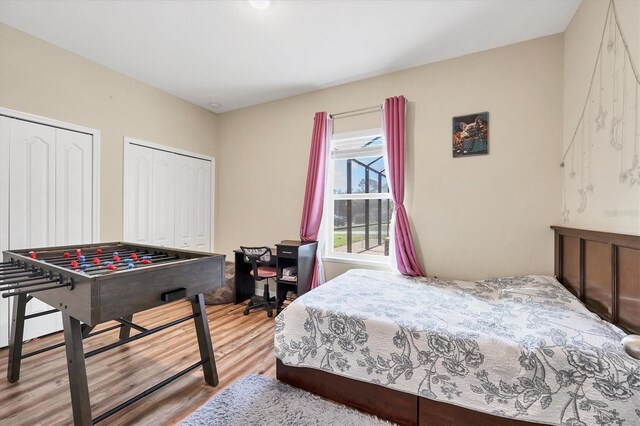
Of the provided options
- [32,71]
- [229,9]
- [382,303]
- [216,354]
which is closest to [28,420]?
[216,354]

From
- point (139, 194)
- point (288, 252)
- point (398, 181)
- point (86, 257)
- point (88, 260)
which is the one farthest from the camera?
point (139, 194)

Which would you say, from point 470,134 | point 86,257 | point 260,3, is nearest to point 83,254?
point 86,257

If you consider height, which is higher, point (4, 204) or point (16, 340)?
point (4, 204)

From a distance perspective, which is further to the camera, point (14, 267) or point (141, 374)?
point (141, 374)

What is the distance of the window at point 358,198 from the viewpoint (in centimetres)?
323

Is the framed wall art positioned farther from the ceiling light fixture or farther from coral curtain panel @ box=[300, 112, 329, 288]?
the ceiling light fixture

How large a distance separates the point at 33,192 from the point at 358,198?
3.27 m

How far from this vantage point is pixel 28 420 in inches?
60.6

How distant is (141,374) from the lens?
1.99 m

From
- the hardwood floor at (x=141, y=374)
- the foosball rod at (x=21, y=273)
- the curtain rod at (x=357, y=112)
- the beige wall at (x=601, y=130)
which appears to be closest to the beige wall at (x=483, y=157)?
the curtain rod at (x=357, y=112)

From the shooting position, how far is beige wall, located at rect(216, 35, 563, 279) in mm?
2432

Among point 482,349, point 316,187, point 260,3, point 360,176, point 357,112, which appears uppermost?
point 260,3

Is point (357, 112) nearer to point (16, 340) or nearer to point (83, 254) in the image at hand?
point (83, 254)

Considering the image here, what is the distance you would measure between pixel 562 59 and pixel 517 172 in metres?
1.02
